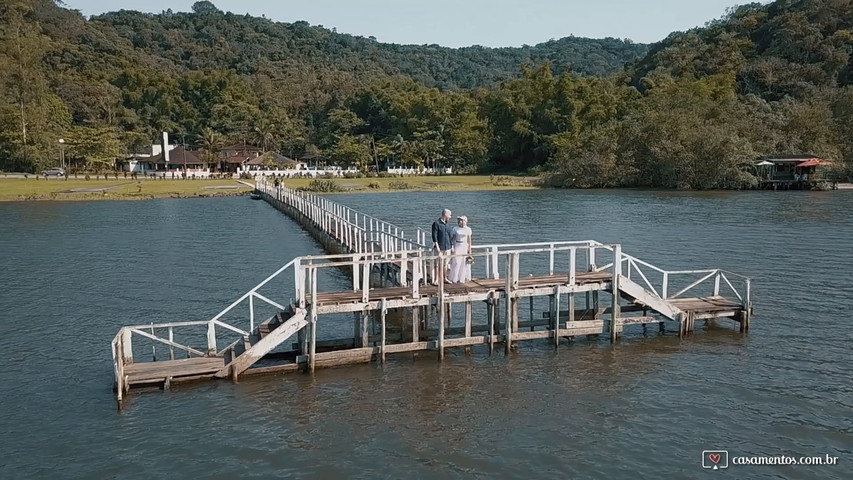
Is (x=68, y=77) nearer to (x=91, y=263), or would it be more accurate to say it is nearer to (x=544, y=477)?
(x=91, y=263)

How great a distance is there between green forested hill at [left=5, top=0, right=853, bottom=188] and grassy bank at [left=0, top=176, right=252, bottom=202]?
17.2m

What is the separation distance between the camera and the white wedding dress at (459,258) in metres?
19.8

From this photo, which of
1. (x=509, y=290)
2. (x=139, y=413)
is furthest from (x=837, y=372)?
(x=139, y=413)

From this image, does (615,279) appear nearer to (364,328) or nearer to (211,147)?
(364,328)

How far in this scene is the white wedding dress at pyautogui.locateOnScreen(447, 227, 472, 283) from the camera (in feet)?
64.8

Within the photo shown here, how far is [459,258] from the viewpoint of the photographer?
64.9 ft

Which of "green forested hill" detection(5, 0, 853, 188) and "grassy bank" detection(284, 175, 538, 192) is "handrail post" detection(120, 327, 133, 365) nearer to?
"grassy bank" detection(284, 175, 538, 192)

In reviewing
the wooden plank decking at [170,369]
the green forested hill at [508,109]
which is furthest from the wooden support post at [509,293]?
the green forested hill at [508,109]

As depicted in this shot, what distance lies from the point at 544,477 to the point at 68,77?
160939mm

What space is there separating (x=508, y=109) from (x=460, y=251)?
377ft

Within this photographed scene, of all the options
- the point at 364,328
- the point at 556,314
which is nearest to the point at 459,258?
the point at 556,314

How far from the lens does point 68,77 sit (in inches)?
5856

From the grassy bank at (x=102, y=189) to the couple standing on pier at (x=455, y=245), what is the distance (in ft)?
218

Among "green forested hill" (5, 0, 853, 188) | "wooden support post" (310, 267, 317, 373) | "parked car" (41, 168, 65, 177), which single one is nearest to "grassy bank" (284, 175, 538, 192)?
"green forested hill" (5, 0, 853, 188)
